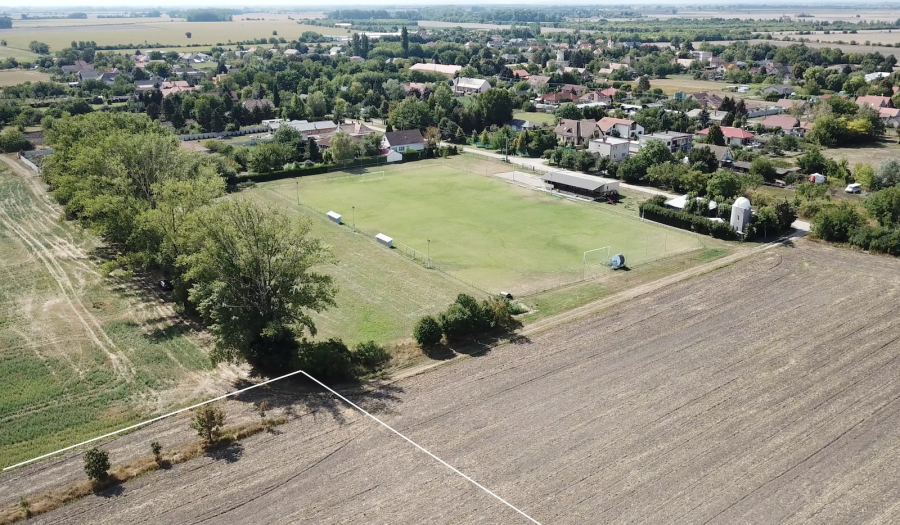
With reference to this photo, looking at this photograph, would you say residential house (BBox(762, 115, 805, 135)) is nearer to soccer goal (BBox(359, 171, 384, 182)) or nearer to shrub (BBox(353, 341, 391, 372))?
soccer goal (BBox(359, 171, 384, 182))

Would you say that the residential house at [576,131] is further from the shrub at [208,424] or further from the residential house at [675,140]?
the shrub at [208,424]

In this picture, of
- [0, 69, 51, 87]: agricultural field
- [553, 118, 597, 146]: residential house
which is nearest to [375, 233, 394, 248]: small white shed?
[553, 118, 597, 146]: residential house

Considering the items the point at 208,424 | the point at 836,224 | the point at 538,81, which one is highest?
the point at 538,81

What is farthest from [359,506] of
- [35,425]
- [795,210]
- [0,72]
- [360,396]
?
[0,72]

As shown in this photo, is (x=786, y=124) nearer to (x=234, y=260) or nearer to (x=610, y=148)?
(x=610, y=148)

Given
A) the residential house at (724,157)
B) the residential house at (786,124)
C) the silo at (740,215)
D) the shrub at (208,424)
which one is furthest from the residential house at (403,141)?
the shrub at (208,424)

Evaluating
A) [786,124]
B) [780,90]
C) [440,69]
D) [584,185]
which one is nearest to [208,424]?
[584,185]
